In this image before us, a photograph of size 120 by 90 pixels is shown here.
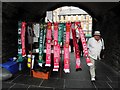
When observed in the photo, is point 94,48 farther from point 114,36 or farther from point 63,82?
point 114,36

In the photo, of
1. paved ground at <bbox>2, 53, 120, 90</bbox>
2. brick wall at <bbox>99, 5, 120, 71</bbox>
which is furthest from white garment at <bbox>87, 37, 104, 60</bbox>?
brick wall at <bbox>99, 5, 120, 71</bbox>

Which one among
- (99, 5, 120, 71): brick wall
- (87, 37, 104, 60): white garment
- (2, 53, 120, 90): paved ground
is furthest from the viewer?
(99, 5, 120, 71): brick wall

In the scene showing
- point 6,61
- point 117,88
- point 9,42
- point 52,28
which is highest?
point 52,28

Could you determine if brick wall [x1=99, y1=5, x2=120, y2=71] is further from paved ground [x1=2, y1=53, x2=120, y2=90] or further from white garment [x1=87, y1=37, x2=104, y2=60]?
white garment [x1=87, y1=37, x2=104, y2=60]

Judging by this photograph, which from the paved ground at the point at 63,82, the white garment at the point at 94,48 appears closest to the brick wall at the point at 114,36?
the paved ground at the point at 63,82

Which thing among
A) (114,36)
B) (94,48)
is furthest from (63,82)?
(114,36)

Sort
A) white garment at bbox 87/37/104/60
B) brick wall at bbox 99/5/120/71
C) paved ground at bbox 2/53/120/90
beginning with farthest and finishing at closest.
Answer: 1. brick wall at bbox 99/5/120/71
2. white garment at bbox 87/37/104/60
3. paved ground at bbox 2/53/120/90

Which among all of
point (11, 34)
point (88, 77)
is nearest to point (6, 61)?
point (11, 34)

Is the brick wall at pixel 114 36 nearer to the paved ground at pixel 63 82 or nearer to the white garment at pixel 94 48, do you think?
the paved ground at pixel 63 82

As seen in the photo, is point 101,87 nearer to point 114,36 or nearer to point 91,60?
point 91,60

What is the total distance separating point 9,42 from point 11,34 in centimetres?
44

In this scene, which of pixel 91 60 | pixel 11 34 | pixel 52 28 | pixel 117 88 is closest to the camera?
pixel 117 88

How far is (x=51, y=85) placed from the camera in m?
7.03

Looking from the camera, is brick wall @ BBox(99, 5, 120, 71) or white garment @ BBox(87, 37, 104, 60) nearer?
white garment @ BBox(87, 37, 104, 60)
